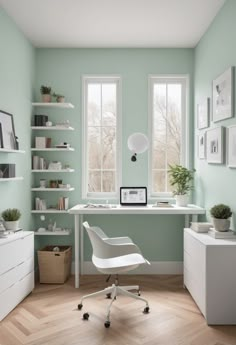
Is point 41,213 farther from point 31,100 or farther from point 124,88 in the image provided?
point 124,88

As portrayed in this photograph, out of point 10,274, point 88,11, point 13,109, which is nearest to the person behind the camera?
point 10,274

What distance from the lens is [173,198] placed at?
5.12 m

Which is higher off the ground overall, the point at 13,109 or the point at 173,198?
the point at 13,109

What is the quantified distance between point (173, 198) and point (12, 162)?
2177 mm

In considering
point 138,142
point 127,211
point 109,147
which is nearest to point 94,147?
point 109,147

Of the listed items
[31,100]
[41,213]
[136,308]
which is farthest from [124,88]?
[136,308]

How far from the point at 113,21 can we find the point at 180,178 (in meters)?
2.02

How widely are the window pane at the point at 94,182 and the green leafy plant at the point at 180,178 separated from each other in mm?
988

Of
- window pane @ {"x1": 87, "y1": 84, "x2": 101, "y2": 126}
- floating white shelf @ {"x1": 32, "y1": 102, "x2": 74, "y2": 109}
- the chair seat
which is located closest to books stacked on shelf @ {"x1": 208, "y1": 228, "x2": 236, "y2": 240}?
the chair seat

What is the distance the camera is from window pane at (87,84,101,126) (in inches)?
205

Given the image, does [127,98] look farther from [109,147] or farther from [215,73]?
[215,73]

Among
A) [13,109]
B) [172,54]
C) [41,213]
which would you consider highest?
[172,54]

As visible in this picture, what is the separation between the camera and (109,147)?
5195 mm

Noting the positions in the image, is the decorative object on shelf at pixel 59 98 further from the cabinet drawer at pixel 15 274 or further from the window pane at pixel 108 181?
the cabinet drawer at pixel 15 274
